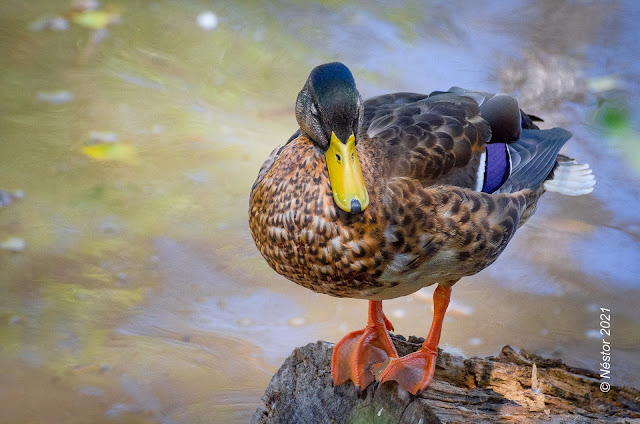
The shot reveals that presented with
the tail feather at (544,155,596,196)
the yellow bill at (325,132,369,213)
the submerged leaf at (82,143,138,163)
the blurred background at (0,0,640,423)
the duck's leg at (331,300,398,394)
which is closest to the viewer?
the yellow bill at (325,132,369,213)

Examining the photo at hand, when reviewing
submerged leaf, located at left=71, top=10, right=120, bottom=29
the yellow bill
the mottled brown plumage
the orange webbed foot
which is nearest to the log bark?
the orange webbed foot

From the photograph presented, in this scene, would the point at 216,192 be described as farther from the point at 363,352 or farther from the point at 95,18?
the point at 363,352

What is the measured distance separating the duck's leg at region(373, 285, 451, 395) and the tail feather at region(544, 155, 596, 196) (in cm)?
65

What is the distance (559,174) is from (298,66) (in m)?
2.75

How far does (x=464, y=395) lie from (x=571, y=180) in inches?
41.6

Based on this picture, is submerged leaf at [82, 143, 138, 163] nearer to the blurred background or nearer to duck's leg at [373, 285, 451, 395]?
the blurred background

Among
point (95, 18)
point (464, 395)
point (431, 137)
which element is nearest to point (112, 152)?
point (95, 18)

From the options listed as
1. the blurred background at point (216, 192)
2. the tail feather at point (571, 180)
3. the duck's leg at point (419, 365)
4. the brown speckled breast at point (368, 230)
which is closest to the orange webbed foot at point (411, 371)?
the duck's leg at point (419, 365)

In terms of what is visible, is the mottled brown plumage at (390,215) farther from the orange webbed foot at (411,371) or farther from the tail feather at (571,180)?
the tail feather at (571,180)

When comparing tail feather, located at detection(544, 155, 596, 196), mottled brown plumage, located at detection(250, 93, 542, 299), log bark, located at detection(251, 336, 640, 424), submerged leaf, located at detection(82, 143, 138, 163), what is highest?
mottled brown plumage, located at detection(250, 93, 542, 299)

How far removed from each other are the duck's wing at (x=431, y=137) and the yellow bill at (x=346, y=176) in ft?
0.50

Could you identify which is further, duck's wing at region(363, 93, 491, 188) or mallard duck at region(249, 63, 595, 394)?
duck's wing at region(363, 93, 491, 188)

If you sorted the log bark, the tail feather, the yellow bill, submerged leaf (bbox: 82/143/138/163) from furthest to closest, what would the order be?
submerged leaf (bbox: 82/143/138/163)
the tail feather
the log bark
the yellow bill

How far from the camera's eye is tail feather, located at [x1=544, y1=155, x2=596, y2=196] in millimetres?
2734
